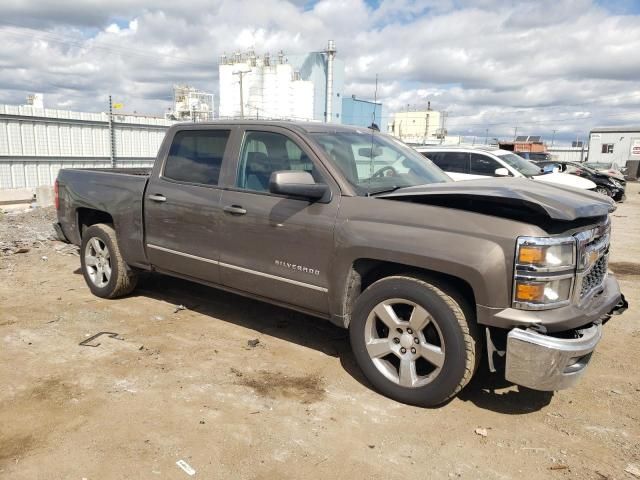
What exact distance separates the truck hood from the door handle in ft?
3.99

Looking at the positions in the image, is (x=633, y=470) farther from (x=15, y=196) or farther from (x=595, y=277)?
(x=15, y=196)

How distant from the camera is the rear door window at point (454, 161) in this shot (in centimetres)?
1159

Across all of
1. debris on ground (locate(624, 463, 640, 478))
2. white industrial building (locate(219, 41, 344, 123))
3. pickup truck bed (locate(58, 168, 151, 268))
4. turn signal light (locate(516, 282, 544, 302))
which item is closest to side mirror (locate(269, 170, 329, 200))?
turn signal light (locate(516, 282, 544, 302))

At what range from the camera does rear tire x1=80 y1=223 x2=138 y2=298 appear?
5578 mm

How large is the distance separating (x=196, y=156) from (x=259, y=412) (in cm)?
252

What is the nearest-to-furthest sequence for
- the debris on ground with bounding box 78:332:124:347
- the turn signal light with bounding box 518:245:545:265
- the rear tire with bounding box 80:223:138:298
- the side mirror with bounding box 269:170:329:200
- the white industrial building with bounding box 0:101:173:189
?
the turn signal light with bounding box 518:245:545:265 < the side mirror with bounding box 269:170:329:200 < the debris on ground with bounding box 78:332:124:347 < the rear tire with bounding box 80:223:138:298 < the white industrial building with bounding box 0:101:173:189

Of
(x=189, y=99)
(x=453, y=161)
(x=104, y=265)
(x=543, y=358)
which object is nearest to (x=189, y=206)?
(x=104, y=265)

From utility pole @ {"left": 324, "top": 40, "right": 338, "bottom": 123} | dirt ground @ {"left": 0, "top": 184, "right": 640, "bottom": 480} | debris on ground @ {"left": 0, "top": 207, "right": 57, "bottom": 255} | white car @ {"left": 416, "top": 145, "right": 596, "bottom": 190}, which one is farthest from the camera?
utility pole @ {"left": 324, "top": 40, "right": 338, "bottom": 123}

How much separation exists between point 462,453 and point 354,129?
9.45 feet

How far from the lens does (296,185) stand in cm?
375

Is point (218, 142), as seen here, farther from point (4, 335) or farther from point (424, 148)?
point (424, 148)

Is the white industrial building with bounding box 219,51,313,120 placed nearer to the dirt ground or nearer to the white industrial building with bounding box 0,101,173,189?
the white industrial building with bounding box 0,101,173,189

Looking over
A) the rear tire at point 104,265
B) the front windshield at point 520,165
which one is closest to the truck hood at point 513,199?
the rear tire at point 104,265

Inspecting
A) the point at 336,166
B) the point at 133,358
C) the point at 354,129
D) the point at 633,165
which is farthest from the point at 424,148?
the point at 633,165
